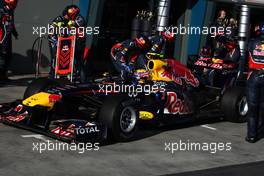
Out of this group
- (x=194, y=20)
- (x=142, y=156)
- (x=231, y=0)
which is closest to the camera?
(x=142, y=156)

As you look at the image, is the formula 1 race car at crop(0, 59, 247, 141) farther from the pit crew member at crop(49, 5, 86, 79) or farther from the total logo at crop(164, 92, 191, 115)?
the pit crew member at crop(49, 5, 86, 79)

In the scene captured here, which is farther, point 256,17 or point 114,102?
point 256,17

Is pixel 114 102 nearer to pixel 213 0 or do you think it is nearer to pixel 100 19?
pixel 100 19

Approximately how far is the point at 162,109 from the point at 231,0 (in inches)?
286

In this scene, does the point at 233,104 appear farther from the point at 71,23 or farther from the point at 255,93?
the point at 71,23

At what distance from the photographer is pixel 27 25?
14375mm

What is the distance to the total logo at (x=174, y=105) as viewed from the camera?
9562 millimetres

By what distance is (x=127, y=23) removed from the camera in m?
16.4

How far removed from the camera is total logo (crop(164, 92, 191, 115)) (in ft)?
31.4

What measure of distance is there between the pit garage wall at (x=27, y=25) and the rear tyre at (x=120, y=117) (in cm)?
637

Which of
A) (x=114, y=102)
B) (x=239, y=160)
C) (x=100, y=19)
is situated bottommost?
(x=239, y=160)

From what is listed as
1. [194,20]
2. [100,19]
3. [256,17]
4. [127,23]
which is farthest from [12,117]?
[256,17]

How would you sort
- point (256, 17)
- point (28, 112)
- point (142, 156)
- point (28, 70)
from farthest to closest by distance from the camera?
point (256, 17), point (28, 70), point (28, 112), point (142, 156)

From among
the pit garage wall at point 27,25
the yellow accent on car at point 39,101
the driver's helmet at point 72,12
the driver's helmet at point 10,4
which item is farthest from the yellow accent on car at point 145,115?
the pit garage wall at point 27,25
